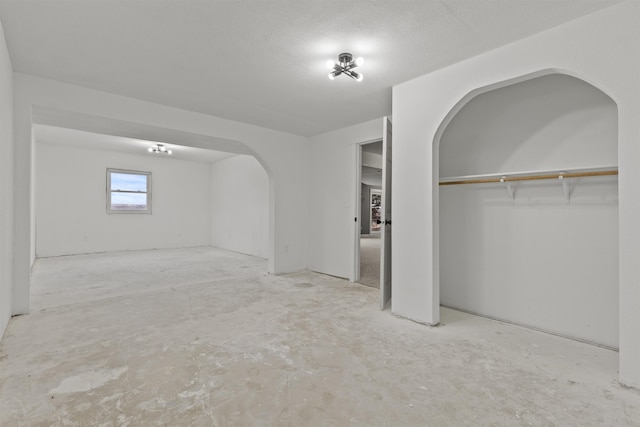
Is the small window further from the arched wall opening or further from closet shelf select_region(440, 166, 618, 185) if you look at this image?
closet shelf select_region(440, 166, 618, 185)

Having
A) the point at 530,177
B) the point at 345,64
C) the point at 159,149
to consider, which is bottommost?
the point at 530,177

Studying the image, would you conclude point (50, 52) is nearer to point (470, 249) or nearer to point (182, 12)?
point (182, 12)

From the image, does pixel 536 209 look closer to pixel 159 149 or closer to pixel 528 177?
pixel 528 177

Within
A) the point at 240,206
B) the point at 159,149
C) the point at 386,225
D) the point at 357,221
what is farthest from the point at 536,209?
the point at 159,149

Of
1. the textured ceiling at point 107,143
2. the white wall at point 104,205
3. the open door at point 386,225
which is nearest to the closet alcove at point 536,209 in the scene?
the open door at point 386,225

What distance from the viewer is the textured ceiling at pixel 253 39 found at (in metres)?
1.97

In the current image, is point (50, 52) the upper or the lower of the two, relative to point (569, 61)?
upper

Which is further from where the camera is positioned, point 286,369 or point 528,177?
point 528,177

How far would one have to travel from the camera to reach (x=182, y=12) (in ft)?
6.63

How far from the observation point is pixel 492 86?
248 centimetres

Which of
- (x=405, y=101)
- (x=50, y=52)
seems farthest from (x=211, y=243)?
(x=405, y=101)

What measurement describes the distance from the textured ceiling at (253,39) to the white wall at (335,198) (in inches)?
51.0

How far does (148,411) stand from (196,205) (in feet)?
25.7

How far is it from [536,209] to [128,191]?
8673mm
